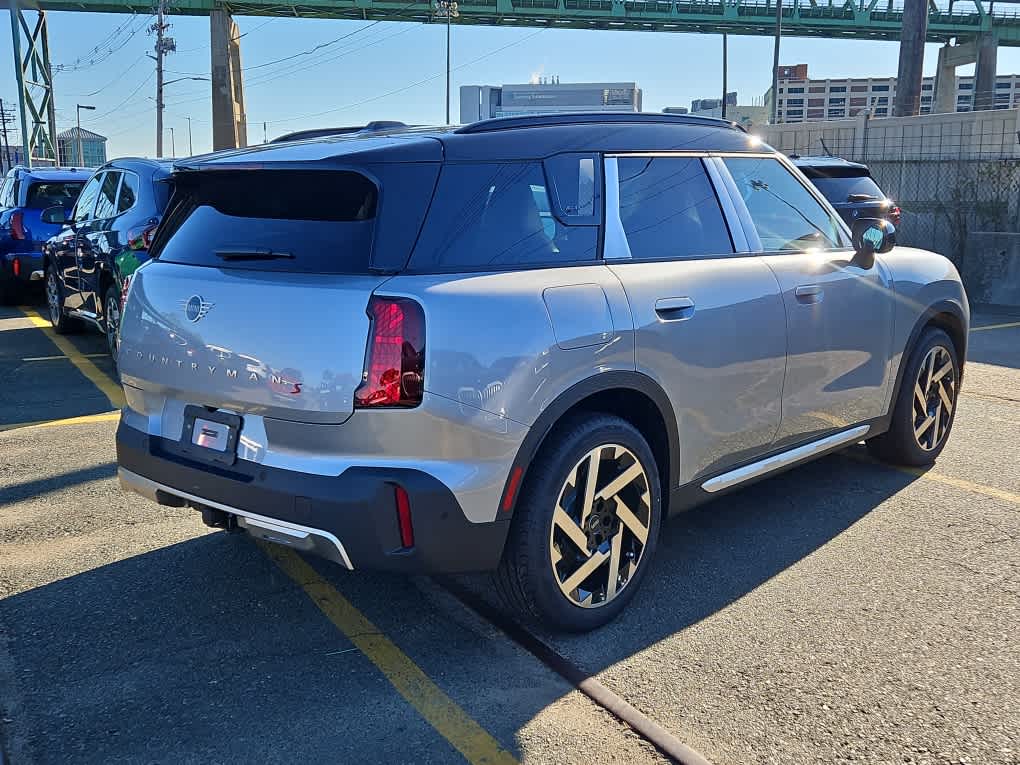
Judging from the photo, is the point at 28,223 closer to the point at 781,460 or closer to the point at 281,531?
the point at 281,531

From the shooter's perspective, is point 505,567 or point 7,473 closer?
point 505,567

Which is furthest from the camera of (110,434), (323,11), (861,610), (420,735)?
(323,11)

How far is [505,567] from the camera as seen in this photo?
3.30 metres

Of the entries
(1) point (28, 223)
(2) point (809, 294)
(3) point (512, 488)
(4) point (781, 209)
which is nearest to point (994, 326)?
(4) point (781, 209)

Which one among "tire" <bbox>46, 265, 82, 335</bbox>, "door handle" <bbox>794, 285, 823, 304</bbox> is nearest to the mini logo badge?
"door handle" <bbox>794, 285, 823, 304</bbox>

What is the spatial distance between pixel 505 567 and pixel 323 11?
5659 centimetres

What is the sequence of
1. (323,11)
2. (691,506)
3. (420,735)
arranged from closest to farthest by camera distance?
(420,735) < (691,506) < (323,11)

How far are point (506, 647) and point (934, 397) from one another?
3.30 metres

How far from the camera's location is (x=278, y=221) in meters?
3.33

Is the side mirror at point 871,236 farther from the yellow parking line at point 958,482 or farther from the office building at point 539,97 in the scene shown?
the office building at point 539,97

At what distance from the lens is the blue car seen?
11844 millimetres

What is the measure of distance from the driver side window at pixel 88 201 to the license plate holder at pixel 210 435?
6373 millimetres

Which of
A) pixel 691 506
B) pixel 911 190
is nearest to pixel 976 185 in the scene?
pixel 911 190

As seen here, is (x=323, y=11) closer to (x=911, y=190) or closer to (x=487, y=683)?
(x=911, y=190)
